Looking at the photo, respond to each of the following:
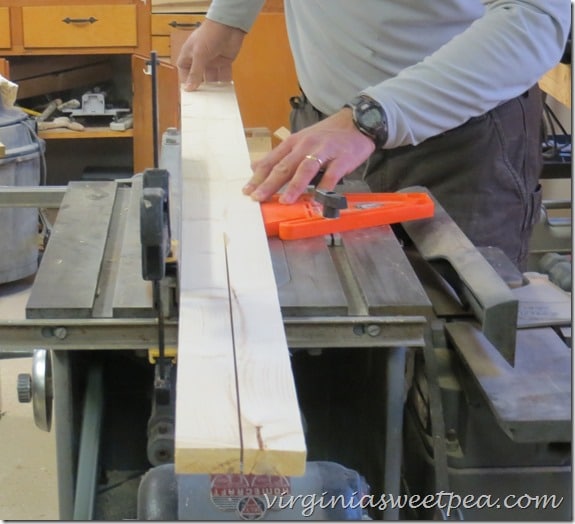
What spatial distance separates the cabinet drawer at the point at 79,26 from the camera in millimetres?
3328

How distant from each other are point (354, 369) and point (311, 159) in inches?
12.9

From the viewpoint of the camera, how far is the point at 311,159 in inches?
45.5

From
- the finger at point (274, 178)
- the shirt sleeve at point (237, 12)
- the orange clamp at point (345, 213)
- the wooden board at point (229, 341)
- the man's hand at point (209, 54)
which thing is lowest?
the orange clamp at point (345, 213)

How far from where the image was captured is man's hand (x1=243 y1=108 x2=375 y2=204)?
116 cm

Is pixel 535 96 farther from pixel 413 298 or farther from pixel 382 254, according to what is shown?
pixel 413 298

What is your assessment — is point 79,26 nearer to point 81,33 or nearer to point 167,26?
point 81,33

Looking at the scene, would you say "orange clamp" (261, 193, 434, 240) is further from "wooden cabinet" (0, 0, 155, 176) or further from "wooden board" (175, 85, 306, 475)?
"wooden cabinet" (0, 0, 155, 176)

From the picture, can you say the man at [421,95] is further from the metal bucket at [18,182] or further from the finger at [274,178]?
the metal bucket at [18,182]

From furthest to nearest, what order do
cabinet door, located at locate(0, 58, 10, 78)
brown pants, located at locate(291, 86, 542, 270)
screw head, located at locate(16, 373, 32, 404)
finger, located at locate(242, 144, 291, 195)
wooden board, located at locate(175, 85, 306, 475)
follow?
1. cabinet door, located at locate(0, 58, 10, 78)
2. brown pants, located at locate(291, 86, 542, 270)
3. finger, located at locate(242, 144, 291, 195)
4. screw head, located at locate(16, 373, 32, 404)
5. wooden board, located at locate(175, 85, 306, 475)

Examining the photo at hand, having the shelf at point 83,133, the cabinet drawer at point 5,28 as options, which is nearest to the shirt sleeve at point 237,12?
the shelf at point 83,133

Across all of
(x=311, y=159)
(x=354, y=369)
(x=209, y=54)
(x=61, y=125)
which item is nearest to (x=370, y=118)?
(x=311, y=159)

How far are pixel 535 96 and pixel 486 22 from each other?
380 millimetres

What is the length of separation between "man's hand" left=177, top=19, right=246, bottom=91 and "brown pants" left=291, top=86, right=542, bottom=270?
0.43m

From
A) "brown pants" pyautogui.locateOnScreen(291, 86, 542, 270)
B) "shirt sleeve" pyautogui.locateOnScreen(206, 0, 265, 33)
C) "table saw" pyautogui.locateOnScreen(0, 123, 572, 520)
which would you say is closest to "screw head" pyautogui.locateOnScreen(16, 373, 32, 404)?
"table saw" pyautogui.locateOnScreen(0, 123, 572, 520)
